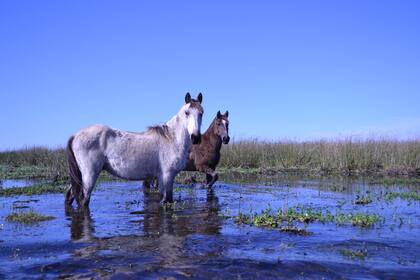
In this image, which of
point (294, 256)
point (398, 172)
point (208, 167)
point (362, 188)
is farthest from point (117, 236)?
point (398, 172)

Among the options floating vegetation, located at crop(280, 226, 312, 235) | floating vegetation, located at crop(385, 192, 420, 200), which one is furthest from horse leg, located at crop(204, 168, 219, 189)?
floating vegetation, located at crop(280, 226, 312, 235)

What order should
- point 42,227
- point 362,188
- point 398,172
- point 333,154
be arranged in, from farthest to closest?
point 333,154 → point 398,172 → point 362,188 → point 42,227

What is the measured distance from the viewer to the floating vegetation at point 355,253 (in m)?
5.07

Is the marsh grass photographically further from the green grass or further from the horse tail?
the green grass

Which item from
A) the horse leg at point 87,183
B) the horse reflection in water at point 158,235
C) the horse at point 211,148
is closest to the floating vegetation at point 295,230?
the horse reflection in water at point 158,235

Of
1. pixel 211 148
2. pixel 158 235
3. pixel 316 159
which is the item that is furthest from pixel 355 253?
pixel 316 159

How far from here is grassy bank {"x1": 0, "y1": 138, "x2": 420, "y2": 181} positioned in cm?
1820

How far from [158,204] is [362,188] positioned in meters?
6.54

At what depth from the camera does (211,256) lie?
512 centimetres

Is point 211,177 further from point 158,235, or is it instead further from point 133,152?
point 158,235

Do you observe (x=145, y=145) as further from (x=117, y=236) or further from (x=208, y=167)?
(x=208, y=167)

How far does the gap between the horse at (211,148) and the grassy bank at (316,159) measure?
17.4 feet

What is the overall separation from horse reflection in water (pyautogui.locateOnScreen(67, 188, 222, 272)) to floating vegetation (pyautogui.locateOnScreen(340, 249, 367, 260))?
1571 millimetres

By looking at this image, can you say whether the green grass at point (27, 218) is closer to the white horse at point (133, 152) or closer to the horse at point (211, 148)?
the white horse at point (133, 152)
